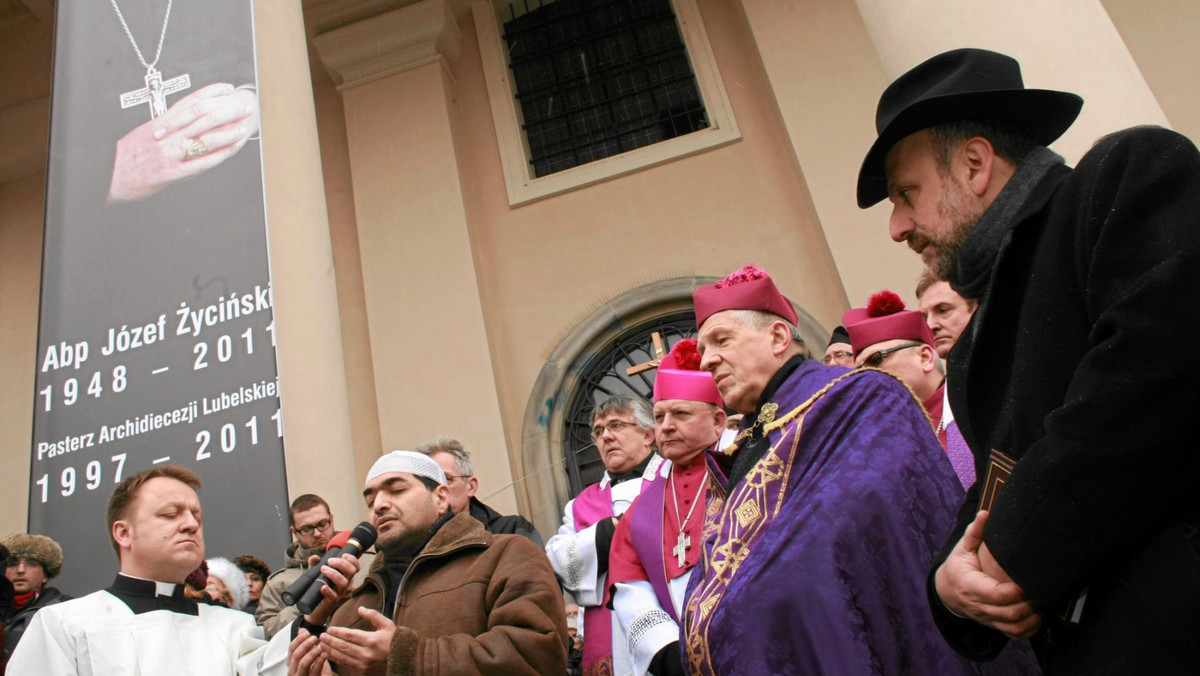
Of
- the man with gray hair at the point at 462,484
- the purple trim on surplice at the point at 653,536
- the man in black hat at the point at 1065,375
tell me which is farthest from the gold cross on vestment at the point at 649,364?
the man in black hat at the point at 1065,375

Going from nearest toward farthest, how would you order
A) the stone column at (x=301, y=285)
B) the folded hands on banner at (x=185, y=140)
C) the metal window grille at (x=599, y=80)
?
1. the stone column at (x=301, y=285)
2. the folded hands on banner at (x=185, y=140)
3. the metal window grille at (x=599, y=80)

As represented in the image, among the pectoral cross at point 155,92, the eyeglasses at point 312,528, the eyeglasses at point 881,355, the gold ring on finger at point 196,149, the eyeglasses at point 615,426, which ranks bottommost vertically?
the eyeglasses at point 312,528

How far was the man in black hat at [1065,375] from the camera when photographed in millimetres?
1307

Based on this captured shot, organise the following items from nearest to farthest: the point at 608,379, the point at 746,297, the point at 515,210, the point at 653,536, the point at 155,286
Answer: the point at 746,297
the point at 653,536
the point at 155,286
the point at 608,379
the point at 515,210

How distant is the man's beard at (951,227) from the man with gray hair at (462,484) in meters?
2.75

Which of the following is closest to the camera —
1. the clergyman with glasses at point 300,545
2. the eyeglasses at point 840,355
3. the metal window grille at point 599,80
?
the clergyman with glasses at point 300,545

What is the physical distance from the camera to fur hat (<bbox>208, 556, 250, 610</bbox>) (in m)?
3.85

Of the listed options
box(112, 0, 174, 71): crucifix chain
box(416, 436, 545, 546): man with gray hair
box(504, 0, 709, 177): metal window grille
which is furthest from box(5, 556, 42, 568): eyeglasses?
box(504, 0, 709, 177): metal window grille

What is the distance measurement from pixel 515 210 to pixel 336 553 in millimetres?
6431

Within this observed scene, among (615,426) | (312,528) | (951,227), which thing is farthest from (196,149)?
(951,227)

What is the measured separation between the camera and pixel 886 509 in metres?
2.13

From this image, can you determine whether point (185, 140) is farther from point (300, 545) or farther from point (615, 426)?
point (615, 426)

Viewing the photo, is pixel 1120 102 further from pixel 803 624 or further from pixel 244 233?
pixel 244 233

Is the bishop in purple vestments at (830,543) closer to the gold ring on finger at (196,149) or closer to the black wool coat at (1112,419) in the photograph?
the black wool coat at (1112,419)
